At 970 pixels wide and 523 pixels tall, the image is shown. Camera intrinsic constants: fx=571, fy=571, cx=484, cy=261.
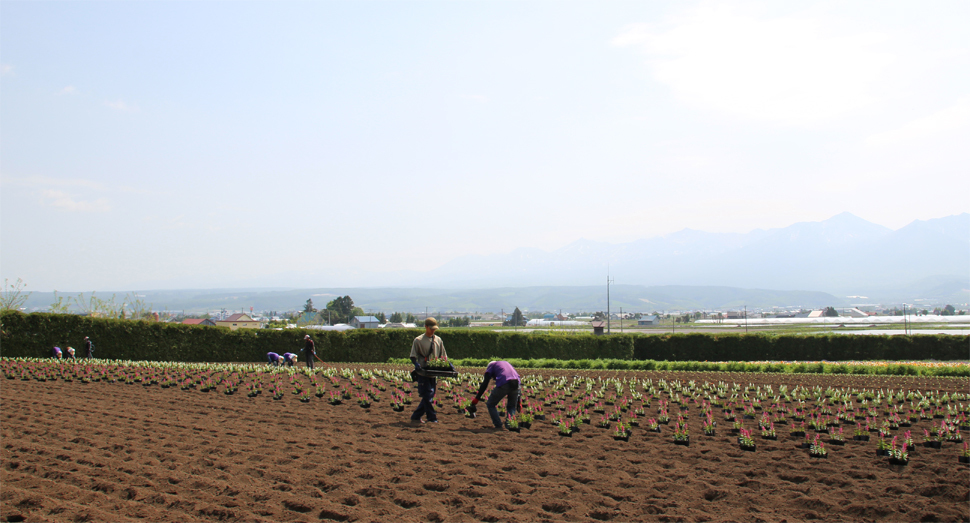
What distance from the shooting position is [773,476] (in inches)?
276

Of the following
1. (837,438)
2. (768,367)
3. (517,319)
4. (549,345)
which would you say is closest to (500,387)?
(837,438)

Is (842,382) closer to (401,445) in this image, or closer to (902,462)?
(902,462)

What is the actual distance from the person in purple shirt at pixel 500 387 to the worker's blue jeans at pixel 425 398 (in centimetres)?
98

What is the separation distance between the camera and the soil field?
582 cm

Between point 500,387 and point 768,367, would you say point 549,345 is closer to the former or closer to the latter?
point 768,367

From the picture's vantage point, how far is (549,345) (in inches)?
1190


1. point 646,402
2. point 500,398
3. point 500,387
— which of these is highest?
point 500,387

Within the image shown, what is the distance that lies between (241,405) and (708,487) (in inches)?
368

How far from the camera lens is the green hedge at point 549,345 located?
27359mm

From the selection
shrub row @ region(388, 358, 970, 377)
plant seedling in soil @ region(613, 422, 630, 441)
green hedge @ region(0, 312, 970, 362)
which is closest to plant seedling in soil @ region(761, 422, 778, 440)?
plant seedling in soil @ region(613, 422, 630, 441)

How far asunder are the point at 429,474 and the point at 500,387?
265cm

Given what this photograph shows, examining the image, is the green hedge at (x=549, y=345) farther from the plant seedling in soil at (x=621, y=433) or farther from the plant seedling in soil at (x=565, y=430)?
the plant seedling in soil at (x=621, y=433)

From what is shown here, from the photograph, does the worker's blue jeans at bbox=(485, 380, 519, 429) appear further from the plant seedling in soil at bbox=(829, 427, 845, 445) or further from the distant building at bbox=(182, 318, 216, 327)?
the distant building at bbox=(182, 318, 216, 327)

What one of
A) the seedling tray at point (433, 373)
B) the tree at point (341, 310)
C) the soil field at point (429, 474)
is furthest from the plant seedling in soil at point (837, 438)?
the tree at point (341, 310)
